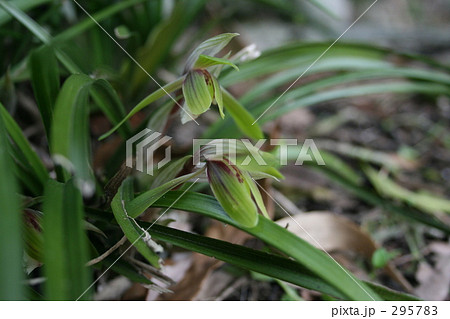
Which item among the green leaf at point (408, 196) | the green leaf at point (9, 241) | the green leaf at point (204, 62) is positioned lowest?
the green leaf at point (9, 241)

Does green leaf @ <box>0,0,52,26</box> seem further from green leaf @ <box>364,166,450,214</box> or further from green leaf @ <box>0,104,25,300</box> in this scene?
green leaf @ <box>364,166,450,214</box>

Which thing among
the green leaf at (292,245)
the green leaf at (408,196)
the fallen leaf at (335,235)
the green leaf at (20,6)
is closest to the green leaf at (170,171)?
the green leaf at (292,245)

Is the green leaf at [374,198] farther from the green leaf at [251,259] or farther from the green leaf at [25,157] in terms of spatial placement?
the green leaf at [25,157]

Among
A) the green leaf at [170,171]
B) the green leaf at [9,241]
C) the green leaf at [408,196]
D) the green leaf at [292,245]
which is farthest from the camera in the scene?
the green leaf at [408,196]

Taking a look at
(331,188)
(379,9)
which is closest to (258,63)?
(331,188)
